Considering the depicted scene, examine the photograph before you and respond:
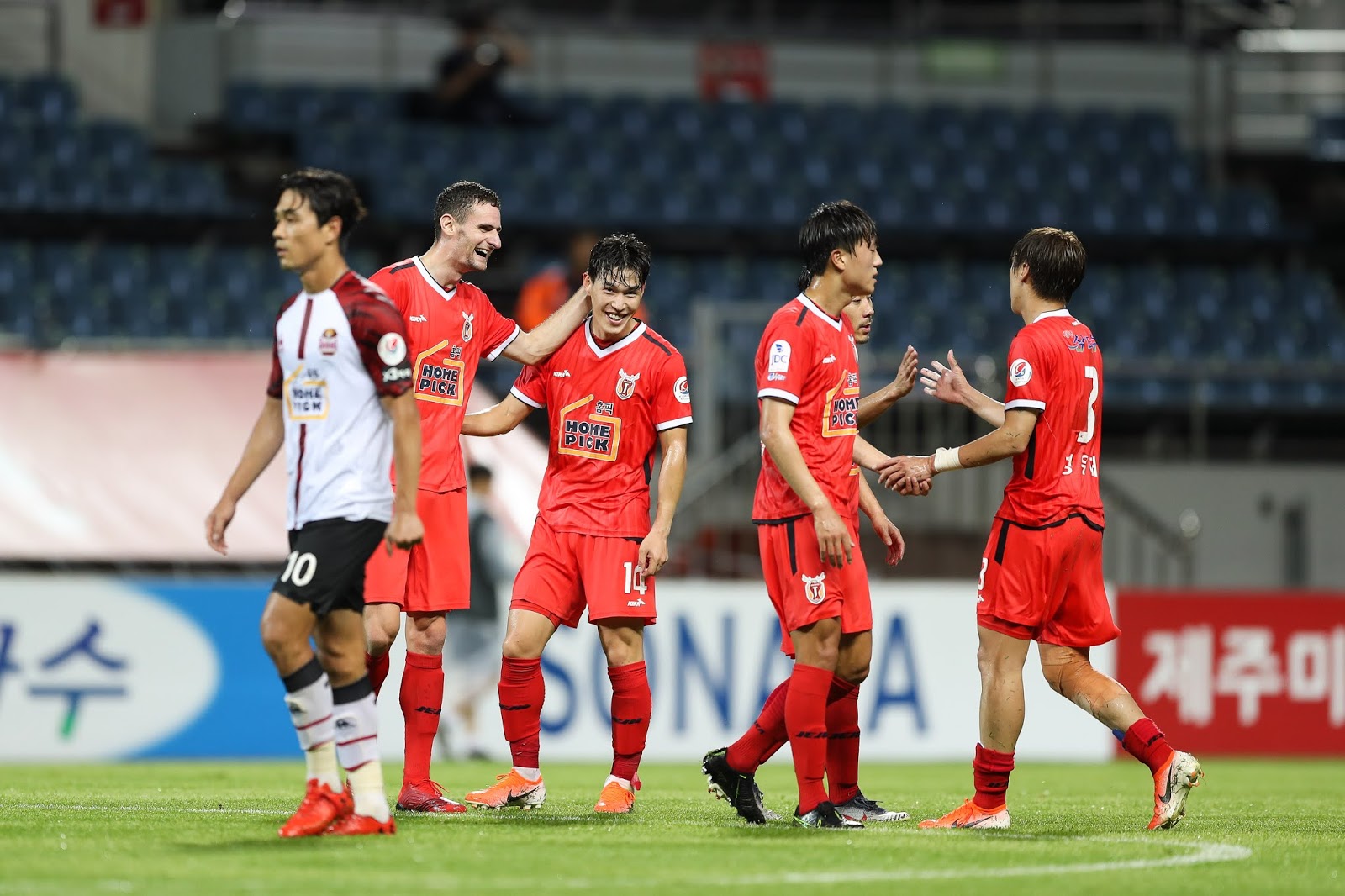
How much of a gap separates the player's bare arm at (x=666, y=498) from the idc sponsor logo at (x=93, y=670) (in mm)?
6418

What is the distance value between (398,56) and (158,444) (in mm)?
8081

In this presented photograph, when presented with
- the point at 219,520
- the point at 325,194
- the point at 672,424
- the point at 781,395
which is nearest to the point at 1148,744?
the point at 781,395

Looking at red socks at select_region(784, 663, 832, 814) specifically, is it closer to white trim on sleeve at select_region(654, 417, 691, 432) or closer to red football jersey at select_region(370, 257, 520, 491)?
white trim on sleeve at select_region(654, 417, 691, 432)

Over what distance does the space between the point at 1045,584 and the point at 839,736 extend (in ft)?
3.31

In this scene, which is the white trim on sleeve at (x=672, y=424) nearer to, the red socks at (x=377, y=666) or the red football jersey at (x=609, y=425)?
the red football jersey at (x=609, y=425)

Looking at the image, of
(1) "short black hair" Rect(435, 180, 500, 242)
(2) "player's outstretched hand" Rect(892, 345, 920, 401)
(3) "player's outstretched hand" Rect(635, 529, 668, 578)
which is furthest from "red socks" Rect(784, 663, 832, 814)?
(1) "short black hair" Rect(435, 180, 500, 242)

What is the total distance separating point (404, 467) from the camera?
19.4 feet

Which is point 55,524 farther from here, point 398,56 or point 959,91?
point 959,91

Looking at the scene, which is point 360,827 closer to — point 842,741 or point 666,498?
point 666,498

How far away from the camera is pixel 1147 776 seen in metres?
11.4

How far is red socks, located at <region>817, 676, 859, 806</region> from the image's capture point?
708 cm

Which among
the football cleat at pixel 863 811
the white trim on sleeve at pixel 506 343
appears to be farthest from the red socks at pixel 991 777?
the white trim on sleeve at pixel 506 343

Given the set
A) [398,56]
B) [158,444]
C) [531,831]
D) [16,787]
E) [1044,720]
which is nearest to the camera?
[531,831]

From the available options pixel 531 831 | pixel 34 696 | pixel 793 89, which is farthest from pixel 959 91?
pixel 531 831
